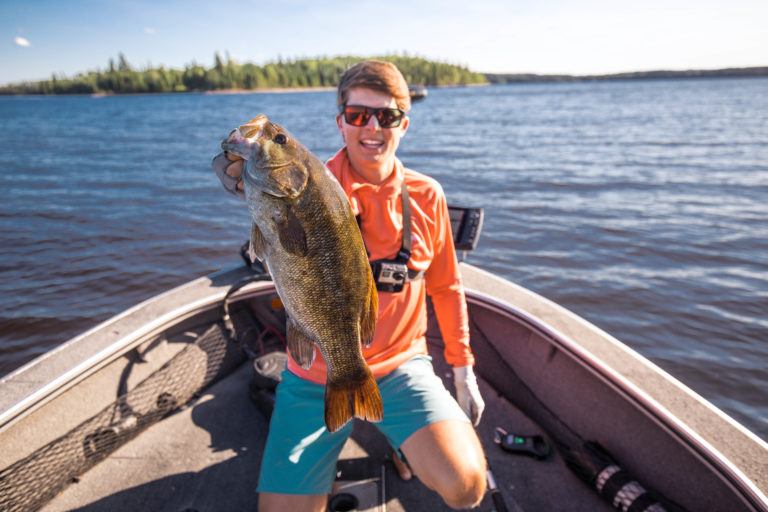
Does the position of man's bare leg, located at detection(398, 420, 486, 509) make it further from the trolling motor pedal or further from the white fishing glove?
the trolling motor pedal

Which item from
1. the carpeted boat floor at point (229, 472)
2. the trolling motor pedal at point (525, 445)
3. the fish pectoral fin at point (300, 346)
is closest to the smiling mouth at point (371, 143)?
the fish pectoral fin at point (300, 346)

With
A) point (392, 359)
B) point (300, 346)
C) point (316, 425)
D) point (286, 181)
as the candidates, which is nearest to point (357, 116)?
point (286, 181)


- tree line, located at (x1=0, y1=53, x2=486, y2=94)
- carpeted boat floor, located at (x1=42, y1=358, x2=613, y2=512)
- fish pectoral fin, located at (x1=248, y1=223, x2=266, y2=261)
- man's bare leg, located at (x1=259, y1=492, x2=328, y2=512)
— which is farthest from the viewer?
tree line, located at (x1=0, y1=53, x2=486, y2=94)

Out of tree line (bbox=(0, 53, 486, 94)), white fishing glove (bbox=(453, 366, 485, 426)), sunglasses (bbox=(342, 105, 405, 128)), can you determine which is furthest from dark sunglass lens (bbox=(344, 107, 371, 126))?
tree line (bbox=(0, 53, 486, 94))

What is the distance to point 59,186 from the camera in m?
15.9

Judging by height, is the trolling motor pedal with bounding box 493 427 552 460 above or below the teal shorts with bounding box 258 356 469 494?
below

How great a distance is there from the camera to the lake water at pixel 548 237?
6.96m

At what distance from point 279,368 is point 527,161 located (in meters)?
17.1

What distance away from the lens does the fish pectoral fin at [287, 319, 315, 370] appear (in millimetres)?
2053

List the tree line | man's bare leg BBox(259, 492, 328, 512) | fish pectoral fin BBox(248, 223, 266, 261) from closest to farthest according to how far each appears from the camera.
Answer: fish pectoral fin BBox(248, 223, 266, 261), man's bare leg BBox(259, 492, 328, 512), the tree line

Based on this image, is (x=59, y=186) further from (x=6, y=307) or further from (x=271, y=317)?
(x=271, y=317)

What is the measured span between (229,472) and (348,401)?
6.37ft

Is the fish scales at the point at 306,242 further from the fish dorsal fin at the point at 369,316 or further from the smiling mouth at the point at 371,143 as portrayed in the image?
the smiling mouth at the point at 371,143

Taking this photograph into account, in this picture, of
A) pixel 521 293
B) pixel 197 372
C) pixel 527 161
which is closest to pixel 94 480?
pixel 197 372
